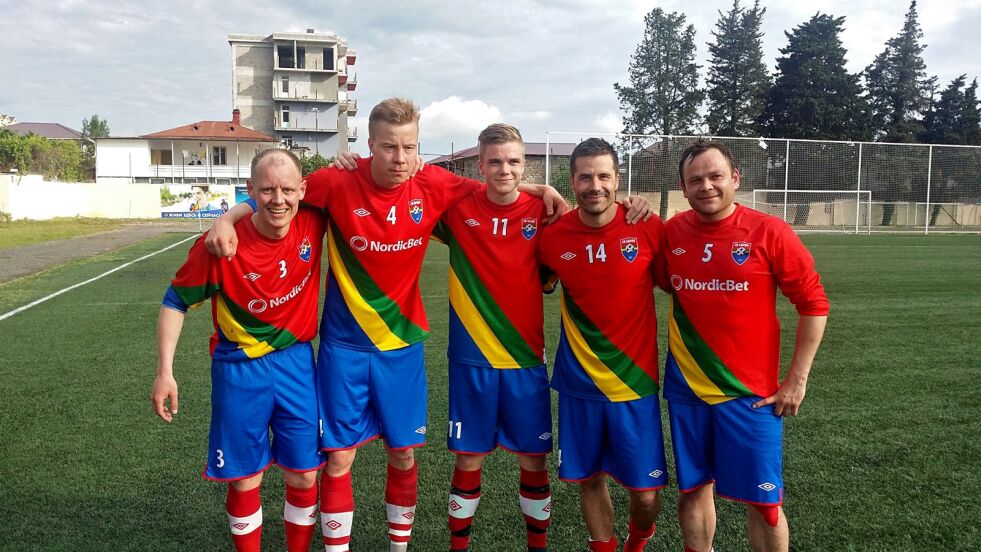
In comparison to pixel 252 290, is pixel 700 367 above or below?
below

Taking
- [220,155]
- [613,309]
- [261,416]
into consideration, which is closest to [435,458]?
[261,416]

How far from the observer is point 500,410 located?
3152mm

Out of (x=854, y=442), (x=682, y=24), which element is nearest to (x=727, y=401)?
(x=854, y=442)

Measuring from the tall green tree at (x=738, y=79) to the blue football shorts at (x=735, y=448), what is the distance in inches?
1794

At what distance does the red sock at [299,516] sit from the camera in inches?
115

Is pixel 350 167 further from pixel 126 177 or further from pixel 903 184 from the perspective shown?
pixel 126 177

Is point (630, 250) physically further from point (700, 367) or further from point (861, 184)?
point (861, 184)

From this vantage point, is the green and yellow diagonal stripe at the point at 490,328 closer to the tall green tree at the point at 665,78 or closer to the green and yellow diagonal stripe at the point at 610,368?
the green and yellow diagonal stripe at the point at 610,368

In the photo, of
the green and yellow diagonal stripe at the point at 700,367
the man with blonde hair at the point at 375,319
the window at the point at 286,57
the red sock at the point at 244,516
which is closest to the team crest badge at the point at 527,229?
the man with blonde hair at the point at 375,319

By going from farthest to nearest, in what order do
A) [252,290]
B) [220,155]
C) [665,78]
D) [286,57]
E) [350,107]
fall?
[350,107] → [286,57] → [220,155] → [665,78] → [252,290]

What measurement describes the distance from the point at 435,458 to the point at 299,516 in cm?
141

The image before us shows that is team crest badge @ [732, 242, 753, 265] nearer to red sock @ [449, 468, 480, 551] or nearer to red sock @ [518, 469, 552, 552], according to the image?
red sock @ [518, 469, 552, 552]

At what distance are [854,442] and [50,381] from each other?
20.3ft

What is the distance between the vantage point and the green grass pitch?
3328mm
